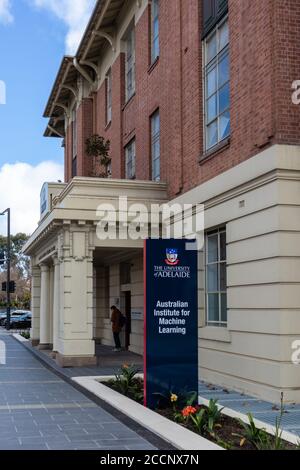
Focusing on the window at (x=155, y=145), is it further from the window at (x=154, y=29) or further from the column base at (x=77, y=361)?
the column base at (x=77, y=361)

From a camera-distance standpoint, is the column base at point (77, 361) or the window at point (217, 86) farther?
the column base at point (77, 361)

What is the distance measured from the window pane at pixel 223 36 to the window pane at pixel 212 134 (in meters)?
1.70

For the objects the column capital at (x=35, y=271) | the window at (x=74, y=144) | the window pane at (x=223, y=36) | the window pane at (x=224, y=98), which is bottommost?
the column capital at (x=35, y=271)

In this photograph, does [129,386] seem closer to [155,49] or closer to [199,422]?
[199,422]

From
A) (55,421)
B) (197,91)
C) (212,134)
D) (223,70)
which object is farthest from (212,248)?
(55,421)

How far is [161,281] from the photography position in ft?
32.9

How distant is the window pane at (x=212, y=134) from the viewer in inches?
563

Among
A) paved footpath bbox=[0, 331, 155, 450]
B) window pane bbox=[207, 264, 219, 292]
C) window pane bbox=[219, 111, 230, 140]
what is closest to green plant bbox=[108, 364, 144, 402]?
paved footpath bbox=[0, 331, 155, 450]

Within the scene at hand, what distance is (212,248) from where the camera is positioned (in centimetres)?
1440

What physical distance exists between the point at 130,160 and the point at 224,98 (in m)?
8.85

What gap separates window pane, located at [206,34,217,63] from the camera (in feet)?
47.3

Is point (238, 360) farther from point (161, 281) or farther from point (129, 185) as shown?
point (129, 185)

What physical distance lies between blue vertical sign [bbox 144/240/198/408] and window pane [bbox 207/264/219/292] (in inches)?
159

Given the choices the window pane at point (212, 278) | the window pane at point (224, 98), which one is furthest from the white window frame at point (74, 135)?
the window pane at point (212, 278)
